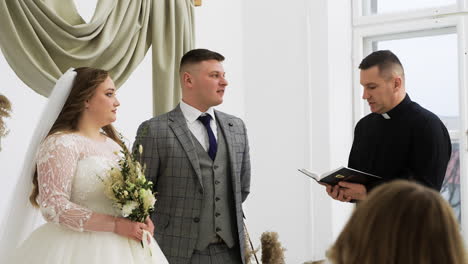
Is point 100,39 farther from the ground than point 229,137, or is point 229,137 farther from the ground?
point 100,39

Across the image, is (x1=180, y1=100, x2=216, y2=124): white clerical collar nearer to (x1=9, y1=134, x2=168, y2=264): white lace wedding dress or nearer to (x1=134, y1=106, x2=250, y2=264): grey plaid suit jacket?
(x1=134, y1=106, x2=250, y2=264): grey plaid suit jacket

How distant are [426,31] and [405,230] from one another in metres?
4.48

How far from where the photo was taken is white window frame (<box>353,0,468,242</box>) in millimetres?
4820

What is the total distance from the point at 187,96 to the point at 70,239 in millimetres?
1032

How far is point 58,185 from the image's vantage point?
8.18 ft

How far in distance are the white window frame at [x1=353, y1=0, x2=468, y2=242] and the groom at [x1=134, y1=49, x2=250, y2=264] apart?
253 cm

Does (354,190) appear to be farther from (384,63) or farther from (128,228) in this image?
(128,228)

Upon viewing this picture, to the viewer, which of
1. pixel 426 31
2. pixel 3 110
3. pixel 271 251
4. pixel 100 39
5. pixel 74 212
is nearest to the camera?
pixel 74 212

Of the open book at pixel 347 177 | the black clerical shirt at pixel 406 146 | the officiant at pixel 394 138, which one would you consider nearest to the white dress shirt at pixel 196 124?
the open book at pixel 347 177

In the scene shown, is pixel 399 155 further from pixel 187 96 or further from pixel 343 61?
pixel 343 61

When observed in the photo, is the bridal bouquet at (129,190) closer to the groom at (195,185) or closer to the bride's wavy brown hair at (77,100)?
the bride's wavy brown hair at (77,100)

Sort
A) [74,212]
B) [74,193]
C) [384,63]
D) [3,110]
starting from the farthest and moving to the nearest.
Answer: [384,63], [3,110], [74,193], [74,212]

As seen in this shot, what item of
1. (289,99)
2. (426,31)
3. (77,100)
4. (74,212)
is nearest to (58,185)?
(74,212)

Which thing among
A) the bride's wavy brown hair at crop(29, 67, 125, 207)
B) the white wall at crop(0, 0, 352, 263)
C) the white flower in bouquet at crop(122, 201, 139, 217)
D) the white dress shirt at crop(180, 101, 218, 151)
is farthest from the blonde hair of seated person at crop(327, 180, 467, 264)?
the white wall at crop(0, 0, 352, 263)
